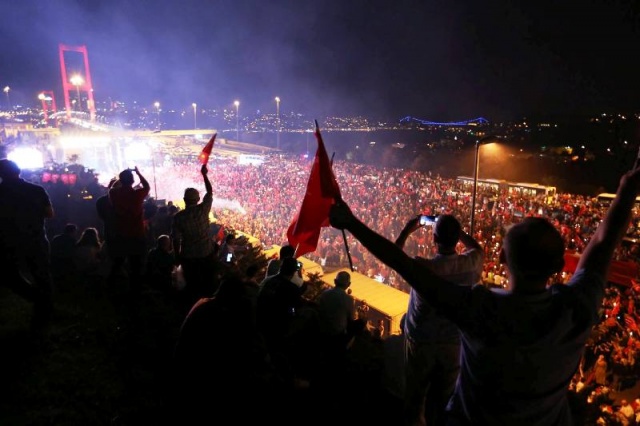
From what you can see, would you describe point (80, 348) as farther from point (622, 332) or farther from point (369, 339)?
point (622, 332)

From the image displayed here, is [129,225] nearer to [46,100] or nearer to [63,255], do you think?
[63,255]

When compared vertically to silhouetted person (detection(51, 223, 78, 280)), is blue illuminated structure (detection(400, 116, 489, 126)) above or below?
above

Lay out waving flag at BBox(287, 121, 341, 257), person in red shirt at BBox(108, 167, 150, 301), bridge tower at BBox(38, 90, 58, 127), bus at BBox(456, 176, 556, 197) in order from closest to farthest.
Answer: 1. waving flag at BBox(287, 121, 341, 257)
2. person in red shirt at BBox(108, 167, 150, 301)
3. bus at BBox(456, 176, 556, 197)
4. bridge tower at BBox(38, 90, 58, 127)

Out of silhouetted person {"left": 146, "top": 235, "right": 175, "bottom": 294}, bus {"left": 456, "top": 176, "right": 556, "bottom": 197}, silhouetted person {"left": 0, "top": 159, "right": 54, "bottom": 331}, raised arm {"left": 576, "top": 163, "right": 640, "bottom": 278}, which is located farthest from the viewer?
bus {"left": 456, "top": 176, "right": 556, "bottom": 197}

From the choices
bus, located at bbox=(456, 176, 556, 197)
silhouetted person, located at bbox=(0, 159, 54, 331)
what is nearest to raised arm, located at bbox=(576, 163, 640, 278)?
silhouetted person, located at bbox=(0, 159, 54, 331)

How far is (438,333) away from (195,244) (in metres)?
3.44

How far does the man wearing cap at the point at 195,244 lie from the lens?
5086 mm

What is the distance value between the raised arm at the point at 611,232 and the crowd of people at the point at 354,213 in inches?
7.3

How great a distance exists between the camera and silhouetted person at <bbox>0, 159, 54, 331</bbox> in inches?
155

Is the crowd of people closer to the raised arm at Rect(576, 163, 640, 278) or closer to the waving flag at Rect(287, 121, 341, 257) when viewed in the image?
the raised arm at Rect(576, 163, 640, 278)

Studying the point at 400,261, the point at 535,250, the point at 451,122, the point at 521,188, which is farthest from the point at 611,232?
the point at 451,122

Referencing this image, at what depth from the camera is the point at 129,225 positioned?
17.9 ft

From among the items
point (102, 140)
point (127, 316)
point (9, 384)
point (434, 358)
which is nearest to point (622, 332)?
point (434, 358)

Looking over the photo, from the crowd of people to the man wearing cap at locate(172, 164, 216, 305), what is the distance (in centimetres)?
2
